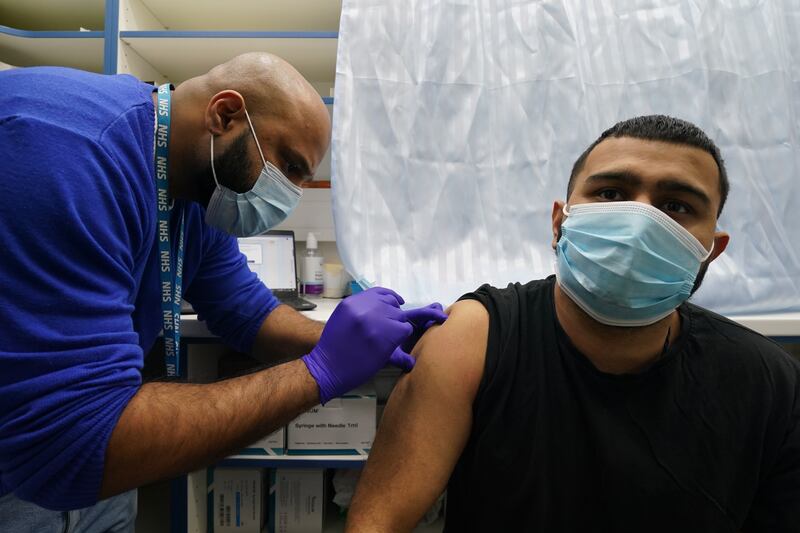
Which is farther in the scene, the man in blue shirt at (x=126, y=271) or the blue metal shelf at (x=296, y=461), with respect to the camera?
the blue metal shelf at (x=296, y=461)

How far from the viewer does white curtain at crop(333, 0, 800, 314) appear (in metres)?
1.48

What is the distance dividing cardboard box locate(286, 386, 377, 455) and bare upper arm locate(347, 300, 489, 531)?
51 cm

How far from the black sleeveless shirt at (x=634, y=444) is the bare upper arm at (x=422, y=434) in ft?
0.12

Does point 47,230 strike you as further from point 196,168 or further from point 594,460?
point 594,460

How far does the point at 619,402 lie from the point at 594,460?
12 cm

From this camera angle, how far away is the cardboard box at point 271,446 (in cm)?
133

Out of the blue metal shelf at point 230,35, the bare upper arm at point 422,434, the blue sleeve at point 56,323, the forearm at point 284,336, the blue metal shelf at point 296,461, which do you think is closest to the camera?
the blue sleeve at point 56,323

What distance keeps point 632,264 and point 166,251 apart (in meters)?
0.94

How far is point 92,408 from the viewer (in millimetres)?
662

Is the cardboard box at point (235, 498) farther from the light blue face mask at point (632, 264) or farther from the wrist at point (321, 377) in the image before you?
Answer: the light blue face mask at point (632, 264)

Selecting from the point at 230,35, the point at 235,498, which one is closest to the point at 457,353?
the point at 235,498

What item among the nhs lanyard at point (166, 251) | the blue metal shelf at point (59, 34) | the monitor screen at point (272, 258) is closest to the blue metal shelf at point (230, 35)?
the blue metal shelf at point (59, 34)

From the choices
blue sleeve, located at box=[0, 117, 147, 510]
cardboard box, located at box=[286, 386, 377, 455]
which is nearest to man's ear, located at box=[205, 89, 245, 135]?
blue sleeve, located at box=[0, 117, 147, 510]

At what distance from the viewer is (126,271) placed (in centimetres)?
77
